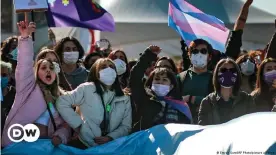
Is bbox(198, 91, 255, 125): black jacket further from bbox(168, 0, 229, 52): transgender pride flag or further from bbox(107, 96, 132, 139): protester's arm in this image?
bbox(168, 0, 229, 52): transgender pride flag

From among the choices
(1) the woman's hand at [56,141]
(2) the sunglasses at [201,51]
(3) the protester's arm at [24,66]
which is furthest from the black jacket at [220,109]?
(3) the protester's arm at [24,66]

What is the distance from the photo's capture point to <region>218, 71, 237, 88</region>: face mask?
7.15 metres

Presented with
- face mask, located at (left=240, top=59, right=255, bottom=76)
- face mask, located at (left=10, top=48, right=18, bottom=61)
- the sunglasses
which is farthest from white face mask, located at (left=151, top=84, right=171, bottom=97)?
face mask, located at (left=10, top=48, right=18, bottom=61)

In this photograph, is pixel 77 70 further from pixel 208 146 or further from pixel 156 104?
pixel 208 146

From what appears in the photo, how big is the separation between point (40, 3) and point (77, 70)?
2.83 feet

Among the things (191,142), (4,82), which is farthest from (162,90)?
(4,82)

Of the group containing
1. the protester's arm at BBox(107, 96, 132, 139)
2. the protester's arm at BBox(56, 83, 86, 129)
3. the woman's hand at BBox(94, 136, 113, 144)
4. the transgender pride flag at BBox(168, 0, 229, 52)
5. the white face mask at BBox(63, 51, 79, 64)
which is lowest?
the woman's hand at BBox(94, 136, 113, 144)

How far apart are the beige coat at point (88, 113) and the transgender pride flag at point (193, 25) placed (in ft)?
7.49

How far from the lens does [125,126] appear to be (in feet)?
22.6

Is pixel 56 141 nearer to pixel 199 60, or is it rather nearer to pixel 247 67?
pixel 199 60

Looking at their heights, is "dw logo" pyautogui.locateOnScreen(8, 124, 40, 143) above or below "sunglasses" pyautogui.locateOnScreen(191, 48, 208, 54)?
below

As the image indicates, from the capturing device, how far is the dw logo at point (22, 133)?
651cm

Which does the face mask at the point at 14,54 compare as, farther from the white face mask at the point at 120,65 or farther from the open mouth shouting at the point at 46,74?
the open mouth shouting at the point at 46,74

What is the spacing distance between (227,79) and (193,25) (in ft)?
7.08
